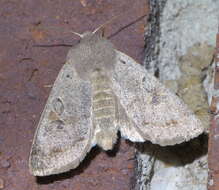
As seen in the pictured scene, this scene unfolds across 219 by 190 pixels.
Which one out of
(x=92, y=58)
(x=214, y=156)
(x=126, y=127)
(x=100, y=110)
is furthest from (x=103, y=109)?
(x=214, y=156)

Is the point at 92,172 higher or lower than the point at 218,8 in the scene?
lower

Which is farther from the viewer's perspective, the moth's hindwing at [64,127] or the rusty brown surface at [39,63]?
the moth's hindwing at [64,127]

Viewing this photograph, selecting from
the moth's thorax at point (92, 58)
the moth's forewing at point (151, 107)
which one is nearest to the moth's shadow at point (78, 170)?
the moth's forewing at point (151, 107)

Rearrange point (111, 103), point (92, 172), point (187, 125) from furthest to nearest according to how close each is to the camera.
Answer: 1. point (111, 103)
2. point (187, 125)
3. point (92, 172)

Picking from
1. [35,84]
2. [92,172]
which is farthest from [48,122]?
[92,172]

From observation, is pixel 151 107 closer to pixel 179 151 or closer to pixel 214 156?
pixel 179 151

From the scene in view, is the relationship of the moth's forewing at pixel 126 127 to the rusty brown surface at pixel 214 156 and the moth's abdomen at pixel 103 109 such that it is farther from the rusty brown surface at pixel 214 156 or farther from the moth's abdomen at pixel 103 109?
the rusty brown surface at pixel 214 156

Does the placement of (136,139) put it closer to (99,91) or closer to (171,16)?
(99,91)
